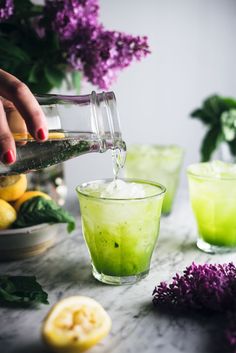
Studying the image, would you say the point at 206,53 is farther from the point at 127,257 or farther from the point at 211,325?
the point at 211,325

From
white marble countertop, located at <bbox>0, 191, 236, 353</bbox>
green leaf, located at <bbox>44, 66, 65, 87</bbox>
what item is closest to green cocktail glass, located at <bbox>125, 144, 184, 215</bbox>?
white marble countertop, located at <bbox>0, 191, 236, 353</bbox>

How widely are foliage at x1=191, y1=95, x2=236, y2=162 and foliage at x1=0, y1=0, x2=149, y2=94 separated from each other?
466 millimetres

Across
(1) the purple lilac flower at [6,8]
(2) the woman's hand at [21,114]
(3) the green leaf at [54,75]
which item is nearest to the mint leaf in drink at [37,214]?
(2) the woman's hand at [21,114]

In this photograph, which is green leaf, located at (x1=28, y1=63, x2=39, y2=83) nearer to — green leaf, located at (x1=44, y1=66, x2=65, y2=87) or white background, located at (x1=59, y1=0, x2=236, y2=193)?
green leaf, located at (x1=44, y1=66, x2=65, y2=87)

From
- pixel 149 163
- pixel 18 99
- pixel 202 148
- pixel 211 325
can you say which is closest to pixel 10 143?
pixel 18 99

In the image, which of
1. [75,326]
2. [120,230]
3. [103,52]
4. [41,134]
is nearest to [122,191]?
[120,230]

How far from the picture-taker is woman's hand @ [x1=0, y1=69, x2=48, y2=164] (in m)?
0.79

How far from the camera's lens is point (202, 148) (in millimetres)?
1646

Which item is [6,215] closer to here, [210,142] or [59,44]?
[59,44]

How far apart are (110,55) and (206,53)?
1.25 metres

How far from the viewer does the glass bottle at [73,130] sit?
0.93 meters

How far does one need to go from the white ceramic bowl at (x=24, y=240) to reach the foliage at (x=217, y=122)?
72cm

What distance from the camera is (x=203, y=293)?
32.5 inches

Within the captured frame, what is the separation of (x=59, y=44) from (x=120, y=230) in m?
0.59
